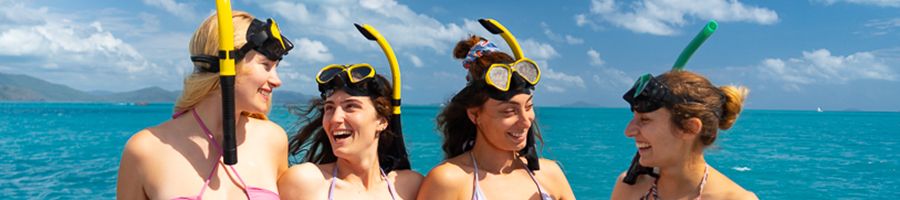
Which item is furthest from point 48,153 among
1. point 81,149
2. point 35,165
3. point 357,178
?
point 357,178

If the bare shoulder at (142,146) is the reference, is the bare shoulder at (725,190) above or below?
above

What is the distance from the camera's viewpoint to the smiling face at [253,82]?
2986 mm

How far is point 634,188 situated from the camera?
3.54 metres

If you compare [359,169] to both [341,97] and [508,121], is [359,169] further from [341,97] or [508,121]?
[508,121]

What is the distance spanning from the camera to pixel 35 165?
25000 millimetres

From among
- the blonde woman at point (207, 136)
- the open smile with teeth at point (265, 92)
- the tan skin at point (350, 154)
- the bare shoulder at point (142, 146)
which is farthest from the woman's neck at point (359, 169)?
the bare shoulder at point (142, 146)

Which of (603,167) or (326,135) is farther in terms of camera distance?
(603,167)

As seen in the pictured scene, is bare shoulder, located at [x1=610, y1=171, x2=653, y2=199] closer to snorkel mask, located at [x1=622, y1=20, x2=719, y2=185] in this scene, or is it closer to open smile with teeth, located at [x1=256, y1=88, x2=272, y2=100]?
snorkel mask, located at [x1=622, y1=20, x2=719, y2=185]

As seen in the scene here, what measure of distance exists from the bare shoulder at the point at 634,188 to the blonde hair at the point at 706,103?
15.6 inches

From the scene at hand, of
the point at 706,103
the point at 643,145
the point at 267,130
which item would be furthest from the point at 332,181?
the point at 706,103

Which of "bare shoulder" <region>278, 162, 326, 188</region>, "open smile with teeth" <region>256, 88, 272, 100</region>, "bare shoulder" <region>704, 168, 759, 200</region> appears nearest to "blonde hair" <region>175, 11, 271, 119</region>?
"open smile with teeth" <region>256, 88, 272, 100</region>

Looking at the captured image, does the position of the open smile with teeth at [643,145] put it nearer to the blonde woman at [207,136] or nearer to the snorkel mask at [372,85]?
the snorkel mask at [372,85]

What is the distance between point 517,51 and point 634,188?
3.58ft

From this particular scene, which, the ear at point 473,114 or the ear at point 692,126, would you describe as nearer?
the ear at point 692,126
